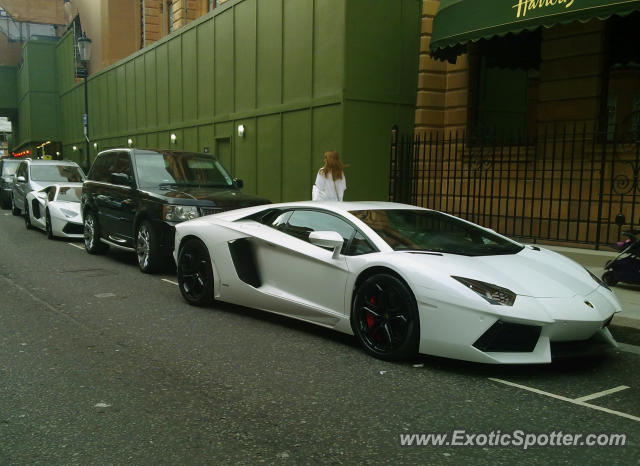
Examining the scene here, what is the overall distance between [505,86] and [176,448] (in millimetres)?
13619

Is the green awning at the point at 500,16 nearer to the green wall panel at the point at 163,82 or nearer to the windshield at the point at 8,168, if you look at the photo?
the green wall panel at the point at 163,82

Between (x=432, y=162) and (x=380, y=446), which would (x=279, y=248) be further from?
(x=432, y=162)

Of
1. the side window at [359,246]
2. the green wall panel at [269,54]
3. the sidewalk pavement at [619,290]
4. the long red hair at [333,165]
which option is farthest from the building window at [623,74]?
the green wall panel at [269,54]

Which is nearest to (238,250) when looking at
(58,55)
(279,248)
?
(279,248)

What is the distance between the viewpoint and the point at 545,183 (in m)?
11.9

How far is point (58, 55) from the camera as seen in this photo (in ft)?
150

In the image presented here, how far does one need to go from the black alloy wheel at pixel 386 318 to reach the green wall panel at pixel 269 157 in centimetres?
1125

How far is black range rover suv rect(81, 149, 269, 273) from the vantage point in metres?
8.73

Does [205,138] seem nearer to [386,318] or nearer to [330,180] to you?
[330,180]

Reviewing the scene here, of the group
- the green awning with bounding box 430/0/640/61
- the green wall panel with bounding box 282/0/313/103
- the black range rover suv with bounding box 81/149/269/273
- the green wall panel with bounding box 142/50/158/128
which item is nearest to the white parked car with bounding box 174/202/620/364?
the black range rover suv with bounding box 81/149/269/273

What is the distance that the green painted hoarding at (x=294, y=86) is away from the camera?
44.5 feet

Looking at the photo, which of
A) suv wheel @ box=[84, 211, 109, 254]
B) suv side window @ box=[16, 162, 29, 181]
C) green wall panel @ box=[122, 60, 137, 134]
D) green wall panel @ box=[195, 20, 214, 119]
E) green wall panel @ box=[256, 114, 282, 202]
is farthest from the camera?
green wall panel @ box=[122, 60, 137, 134]

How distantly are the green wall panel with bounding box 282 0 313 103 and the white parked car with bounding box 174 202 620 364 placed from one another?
8.85 meters

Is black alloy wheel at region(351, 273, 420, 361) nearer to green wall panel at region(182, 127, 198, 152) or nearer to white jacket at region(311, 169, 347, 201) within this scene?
white jacket at region(311, 169, 347, 201)
